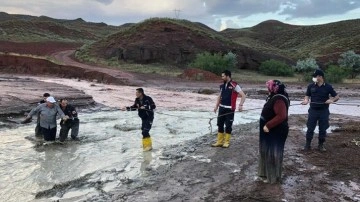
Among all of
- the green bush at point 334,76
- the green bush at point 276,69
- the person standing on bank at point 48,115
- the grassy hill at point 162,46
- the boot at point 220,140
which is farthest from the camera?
the grassy hill at point 162,46

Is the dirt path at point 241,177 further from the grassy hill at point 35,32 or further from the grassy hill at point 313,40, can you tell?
the grassy hill at point 35,32

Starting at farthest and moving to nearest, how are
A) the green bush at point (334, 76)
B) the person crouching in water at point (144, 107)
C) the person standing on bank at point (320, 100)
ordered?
the green bush at point (334, 76), the person crouching in water at point (144, 107), the person standing on bank at point (320, 100)

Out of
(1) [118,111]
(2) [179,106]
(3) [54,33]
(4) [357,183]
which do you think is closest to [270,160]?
(4) [357,183]

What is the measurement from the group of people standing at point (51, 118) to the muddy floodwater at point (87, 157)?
29 centimetres

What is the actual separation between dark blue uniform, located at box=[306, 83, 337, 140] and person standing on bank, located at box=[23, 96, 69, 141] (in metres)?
6.35

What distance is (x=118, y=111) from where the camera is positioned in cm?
1914

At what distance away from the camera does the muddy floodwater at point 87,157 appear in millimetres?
8172

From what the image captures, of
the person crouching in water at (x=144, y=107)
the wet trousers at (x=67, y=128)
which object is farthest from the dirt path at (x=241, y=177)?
the wet trousers at (x=67, y=128)

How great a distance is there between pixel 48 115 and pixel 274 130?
664 centimetres

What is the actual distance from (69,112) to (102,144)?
4.34ft

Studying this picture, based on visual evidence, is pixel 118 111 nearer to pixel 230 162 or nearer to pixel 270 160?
pixel 230 162

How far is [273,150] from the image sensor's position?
7688 millimetres

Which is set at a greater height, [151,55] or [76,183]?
[151,55]

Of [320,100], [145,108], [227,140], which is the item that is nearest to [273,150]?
[320,100]
